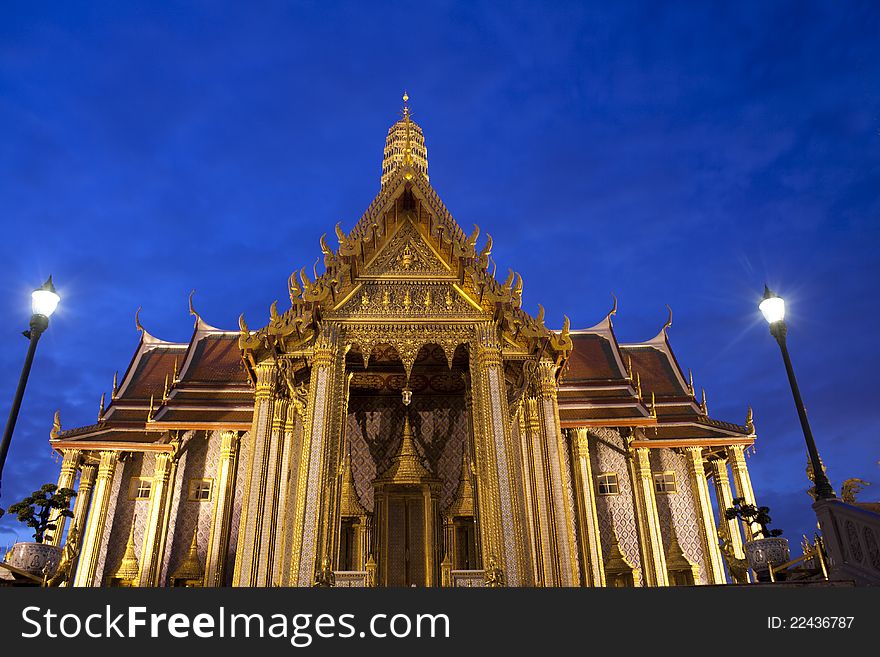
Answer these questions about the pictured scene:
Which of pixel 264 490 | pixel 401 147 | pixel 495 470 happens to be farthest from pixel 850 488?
pixel 401 147

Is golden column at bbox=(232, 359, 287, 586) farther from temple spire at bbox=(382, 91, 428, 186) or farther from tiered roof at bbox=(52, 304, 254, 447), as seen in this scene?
temple spire at bbox=(382, 91, 428, 186)

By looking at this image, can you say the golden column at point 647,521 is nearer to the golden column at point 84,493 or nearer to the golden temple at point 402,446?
the golden temple at point 402,446

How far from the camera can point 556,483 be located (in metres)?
11.0

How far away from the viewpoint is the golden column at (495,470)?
9875 mm

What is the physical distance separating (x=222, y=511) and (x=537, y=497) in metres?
8.70

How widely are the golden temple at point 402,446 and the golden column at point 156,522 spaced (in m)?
0.05

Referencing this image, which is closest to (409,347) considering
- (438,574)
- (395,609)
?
(438,574)

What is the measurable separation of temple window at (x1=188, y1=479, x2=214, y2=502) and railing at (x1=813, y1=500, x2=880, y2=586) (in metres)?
14.6

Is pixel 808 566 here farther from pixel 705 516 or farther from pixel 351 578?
pixel 705 516

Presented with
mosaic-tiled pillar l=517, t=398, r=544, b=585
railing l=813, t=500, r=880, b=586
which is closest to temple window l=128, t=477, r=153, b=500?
mosaic-tiled pillar l=517, t=398, r=544, b=585

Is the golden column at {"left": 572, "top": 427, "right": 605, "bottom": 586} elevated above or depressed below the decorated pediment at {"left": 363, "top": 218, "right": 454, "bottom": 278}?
below

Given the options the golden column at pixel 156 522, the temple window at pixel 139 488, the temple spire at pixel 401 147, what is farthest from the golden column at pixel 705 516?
the temple window at pixel 139 488

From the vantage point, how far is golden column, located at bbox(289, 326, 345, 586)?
9586mm

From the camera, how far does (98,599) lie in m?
5.11
